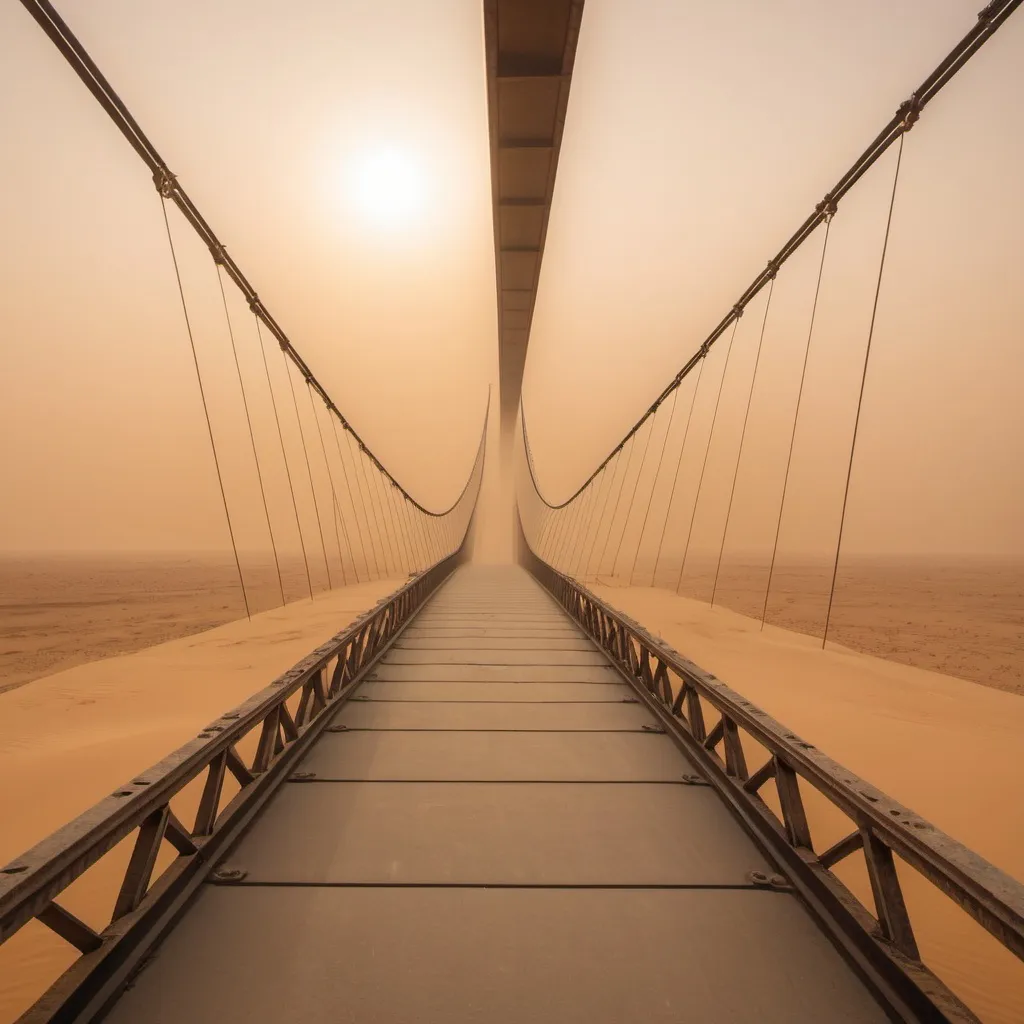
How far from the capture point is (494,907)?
2.40 m

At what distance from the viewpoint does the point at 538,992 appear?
196cm

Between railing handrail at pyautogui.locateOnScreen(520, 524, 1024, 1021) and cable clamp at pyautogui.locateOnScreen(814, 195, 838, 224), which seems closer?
railing handrail at pyautogui.locateOnScreen(520, 524, 1024, 1021)

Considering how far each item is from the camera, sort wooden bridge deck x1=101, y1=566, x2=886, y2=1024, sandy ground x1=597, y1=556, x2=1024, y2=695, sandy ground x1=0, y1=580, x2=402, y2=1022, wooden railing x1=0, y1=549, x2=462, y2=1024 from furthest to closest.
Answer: sandy ground x1=597, y1=556, x2=1024, y2=695
sandy ground x1=0, y1=580, x2=402, y2=1022
wooden bridge deck x1=101, y1=566, x2=886, y2=1024
wooden railing x1=0, y1=549, x2=462, y2=1024

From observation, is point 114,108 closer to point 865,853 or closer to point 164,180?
point 164,180

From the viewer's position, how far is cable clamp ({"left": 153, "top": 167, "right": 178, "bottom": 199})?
277 inches

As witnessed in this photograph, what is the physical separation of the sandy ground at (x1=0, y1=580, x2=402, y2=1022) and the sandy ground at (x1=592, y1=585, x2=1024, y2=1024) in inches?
A: 152

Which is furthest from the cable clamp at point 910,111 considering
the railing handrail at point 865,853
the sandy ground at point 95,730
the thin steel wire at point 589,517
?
the thin steel wire at point 589,517

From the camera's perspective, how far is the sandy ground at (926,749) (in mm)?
2912

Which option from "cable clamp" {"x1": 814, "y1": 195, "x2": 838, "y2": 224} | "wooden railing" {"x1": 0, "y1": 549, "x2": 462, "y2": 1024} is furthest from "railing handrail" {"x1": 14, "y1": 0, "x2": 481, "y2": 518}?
"cable clamp" {"x1": 814, "y1": 195, "x2": 838, "y2": 224}

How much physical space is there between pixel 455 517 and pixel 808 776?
162 feet

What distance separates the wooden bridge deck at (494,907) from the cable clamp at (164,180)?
6495 mm

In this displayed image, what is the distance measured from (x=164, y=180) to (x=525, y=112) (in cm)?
503

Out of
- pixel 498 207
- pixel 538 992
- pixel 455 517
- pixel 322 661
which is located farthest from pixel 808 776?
pixel 455 517

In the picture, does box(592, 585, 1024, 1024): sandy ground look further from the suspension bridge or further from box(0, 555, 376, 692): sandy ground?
box(0, 555, 376, 692): sandy ground
